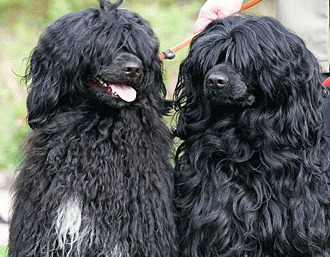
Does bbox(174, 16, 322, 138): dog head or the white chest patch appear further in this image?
bbox(174, 16, 322, 138): dog head

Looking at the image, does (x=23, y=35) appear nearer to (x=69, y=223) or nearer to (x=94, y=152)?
(x=94, y=152)

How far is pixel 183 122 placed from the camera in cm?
417

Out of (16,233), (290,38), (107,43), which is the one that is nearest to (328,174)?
(290,38)

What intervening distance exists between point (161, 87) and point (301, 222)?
1.01 m

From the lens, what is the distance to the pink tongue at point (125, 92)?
3832 millimetres

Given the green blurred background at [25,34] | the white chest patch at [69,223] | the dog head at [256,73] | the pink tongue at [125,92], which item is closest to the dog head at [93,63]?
the pink tongue at [125,92]

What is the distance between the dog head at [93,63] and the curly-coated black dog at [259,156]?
1.12ft

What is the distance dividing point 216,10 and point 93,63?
981 mm

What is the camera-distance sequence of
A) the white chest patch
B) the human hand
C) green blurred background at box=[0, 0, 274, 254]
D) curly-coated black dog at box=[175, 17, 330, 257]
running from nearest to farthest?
1. the white chest patch
2. curly-coated black dog at box=[175, 17, 330, 257]
3. the human hand
4. green blurred background at box=[0, 0, 274, 254]

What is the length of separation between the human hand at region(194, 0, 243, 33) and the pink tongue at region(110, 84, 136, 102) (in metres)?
0.77

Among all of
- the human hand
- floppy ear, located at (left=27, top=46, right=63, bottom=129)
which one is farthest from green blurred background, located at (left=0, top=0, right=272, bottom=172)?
floppy ear, located at (left=27, top=46, right=63, bottom=129)

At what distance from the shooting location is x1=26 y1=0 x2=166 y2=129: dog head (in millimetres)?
3844

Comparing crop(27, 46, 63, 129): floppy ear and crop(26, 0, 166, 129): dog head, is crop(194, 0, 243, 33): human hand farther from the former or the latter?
crop(27, 46, 63, 129): floppy ear

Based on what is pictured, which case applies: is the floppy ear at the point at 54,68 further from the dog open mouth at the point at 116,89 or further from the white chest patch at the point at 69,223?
the white chest patch at the point at 69,223
